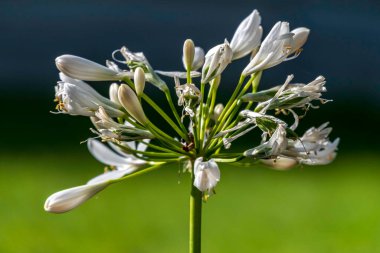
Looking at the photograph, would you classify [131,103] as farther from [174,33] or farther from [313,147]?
[174,33]

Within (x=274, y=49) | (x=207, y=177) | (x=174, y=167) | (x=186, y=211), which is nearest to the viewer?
(x=207, y=177)

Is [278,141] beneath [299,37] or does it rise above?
beneath

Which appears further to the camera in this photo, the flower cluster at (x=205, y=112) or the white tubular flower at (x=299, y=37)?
the white tubular flower at (x=299, y=37)

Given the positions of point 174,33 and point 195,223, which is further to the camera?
point 174,33

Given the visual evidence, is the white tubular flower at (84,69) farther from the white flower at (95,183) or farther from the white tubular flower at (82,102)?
the white flower at (95,183)

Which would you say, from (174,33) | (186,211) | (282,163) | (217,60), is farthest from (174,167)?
(217,60)

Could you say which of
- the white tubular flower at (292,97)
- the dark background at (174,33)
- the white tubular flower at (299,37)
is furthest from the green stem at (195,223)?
the dark background at (174,33)
